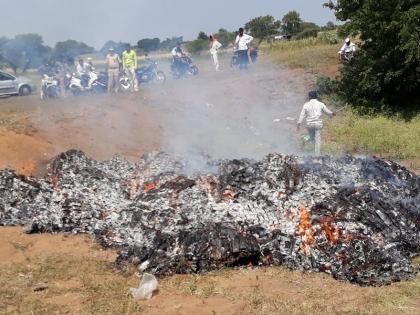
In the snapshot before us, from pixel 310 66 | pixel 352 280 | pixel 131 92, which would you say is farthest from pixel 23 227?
pixel 310 66

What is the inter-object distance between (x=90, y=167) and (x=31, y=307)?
13.7 ft

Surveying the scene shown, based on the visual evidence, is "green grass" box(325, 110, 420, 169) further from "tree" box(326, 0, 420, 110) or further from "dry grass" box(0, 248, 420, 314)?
"dry grass" box(0, 248, 420, 314)

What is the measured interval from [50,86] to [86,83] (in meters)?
1.31

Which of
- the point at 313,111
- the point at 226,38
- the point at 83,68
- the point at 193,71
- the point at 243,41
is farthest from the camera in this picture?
the point at 226,38

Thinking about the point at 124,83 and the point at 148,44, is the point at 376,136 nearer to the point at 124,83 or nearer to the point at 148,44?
the point at 124,83

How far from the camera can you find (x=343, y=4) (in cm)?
1666

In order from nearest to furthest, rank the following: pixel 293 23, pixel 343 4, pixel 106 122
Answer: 1. pixel 106 122
2. pixel 343 4
3. pixel 293 23

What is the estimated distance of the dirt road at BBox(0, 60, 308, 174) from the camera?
12.7 meters

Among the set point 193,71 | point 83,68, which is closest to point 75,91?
point 83,68

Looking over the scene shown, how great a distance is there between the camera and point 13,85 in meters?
20.7

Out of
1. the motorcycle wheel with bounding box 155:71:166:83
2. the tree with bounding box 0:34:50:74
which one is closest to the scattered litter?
the tree with bounding box 0:34:50:74

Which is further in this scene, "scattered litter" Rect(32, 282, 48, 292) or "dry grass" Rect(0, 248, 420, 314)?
"scattered litter" Rect(32, 282, 48, 292)

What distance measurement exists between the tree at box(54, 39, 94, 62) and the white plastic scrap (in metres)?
13.7

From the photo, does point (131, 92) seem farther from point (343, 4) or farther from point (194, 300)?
point (194, 300)
